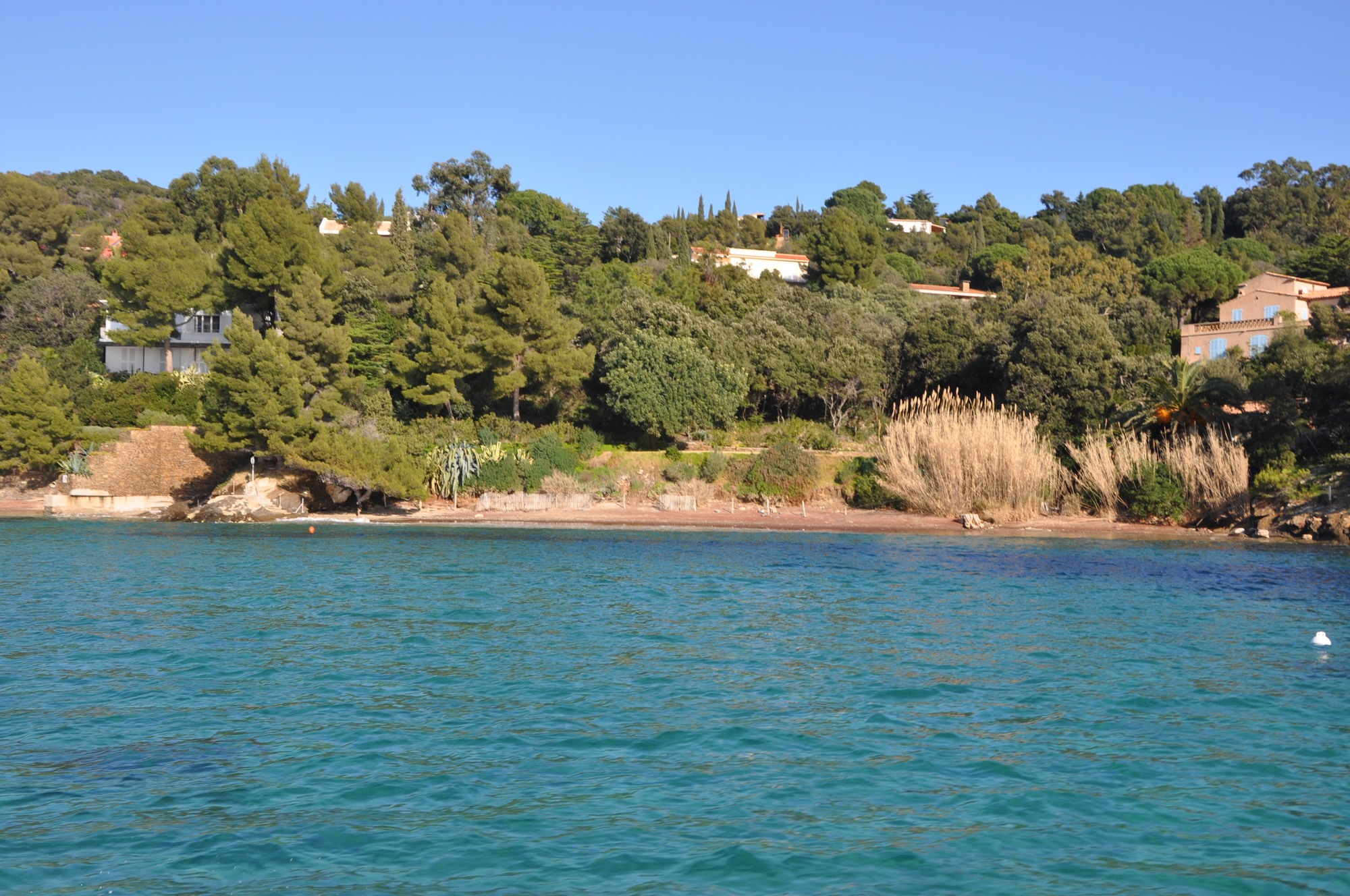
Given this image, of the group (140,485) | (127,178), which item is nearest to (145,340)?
(140,485)

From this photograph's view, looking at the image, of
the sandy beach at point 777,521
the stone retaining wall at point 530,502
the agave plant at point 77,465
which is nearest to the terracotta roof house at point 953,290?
the sandy beach at point 777,521

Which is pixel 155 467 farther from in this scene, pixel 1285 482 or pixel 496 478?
pixel 1285 482

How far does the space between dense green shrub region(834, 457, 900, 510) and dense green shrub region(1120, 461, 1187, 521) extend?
7011mm

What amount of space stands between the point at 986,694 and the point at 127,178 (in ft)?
478

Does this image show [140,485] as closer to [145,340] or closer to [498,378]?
[145,340]

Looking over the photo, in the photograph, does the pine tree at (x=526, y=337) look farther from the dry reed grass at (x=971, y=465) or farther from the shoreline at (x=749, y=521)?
the dry reed grass at (x=971, y=465)

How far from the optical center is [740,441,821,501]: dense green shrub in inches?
1395

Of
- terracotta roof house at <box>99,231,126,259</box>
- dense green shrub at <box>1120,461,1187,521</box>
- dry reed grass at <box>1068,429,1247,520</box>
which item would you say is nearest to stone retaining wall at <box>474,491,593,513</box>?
dry reed grass at <box>1068,429,1247,520</box>

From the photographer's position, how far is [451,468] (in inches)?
1391

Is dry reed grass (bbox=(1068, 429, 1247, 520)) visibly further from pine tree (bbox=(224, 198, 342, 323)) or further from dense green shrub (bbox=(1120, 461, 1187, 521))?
pine tree (bbox=(224, 198, 342, 323))

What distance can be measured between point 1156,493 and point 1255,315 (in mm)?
25574

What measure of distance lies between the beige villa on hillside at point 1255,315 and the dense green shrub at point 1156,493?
19.4 metres

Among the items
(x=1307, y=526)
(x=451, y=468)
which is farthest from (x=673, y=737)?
(x=451, y=468)

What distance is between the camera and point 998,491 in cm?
3197
